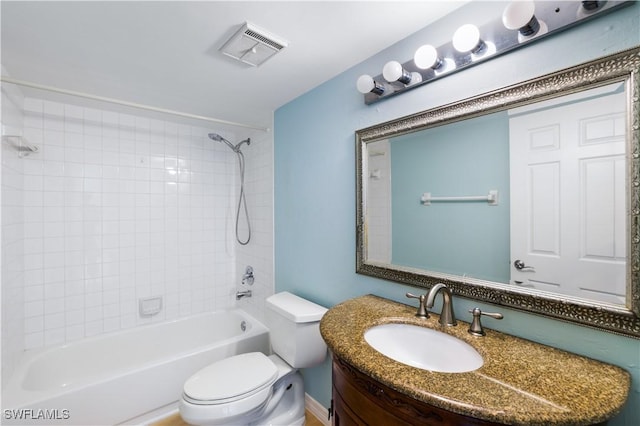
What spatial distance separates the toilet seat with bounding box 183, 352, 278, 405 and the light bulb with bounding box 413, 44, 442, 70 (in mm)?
1761

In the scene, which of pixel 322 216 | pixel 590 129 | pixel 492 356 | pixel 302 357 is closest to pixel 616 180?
pixel 590 129

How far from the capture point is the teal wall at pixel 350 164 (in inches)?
31.9

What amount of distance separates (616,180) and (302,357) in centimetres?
160

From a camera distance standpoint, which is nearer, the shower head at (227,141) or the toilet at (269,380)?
the toilet at (269,380)

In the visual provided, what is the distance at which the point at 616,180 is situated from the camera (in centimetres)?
78

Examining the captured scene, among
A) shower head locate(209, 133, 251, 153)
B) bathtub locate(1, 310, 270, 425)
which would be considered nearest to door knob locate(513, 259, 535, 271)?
bathtub locate(1, 310, 270, 425)

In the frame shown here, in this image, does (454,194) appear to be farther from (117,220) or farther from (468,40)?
(117,220)

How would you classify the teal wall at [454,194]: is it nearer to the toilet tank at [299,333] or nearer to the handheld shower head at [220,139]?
the toilet tank at [299,333]

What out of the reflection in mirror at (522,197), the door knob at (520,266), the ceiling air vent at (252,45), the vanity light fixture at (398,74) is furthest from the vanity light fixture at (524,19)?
the ceiling air vent at (252,45)

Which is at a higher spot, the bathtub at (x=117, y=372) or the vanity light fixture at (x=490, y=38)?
the vanity light fixture at (x=490, y=38)

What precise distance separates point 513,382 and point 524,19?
105 cm

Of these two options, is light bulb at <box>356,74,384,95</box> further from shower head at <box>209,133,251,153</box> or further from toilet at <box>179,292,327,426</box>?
shower head at <box>209,133,251,153</box>

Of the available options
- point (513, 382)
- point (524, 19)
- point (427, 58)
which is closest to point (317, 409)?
point (513, 382)

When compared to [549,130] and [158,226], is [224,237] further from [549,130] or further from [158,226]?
[549,130]
